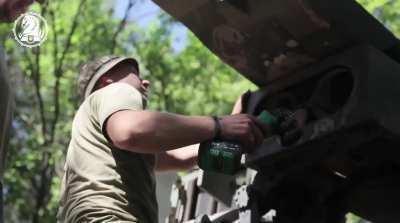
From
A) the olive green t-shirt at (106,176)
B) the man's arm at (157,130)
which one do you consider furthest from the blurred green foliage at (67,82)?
the man's arm at (157,130)

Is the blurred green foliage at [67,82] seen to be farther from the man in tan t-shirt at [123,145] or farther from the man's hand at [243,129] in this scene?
the man's hand at [243,129]

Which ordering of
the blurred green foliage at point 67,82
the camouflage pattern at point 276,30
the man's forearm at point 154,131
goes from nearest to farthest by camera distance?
the man's forearm at point 154,131 < the camouflage pattern at point 276,30 < the blurred green foliage at point 67,82

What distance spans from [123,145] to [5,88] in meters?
0.51

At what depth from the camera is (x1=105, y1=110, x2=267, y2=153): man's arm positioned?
261cm

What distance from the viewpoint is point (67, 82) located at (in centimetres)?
1214

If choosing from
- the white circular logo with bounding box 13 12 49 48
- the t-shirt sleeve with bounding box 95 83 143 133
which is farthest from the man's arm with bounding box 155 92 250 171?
the white circular logo with bounding box 13 12 49 48

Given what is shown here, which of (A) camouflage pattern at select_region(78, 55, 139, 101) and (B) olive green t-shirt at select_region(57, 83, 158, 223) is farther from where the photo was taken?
(A) camouflage pattern at select_region(78, 55, 139, 101)

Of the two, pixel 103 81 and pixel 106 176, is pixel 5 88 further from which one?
pixel 103 81

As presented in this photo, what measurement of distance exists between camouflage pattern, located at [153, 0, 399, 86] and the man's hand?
0.43 meters

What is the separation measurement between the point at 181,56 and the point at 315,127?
10.1 metres

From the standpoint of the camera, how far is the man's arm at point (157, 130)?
2.61 metres

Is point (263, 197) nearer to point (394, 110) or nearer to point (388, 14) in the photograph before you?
point (394, 110)

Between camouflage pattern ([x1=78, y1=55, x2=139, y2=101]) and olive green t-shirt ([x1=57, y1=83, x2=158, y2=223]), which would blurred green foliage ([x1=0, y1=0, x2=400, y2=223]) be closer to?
camouflage pattern ([x1=78, y1=55, x2=139, y2=101])

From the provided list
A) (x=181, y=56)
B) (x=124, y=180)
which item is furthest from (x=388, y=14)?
(x=124, y=180)
